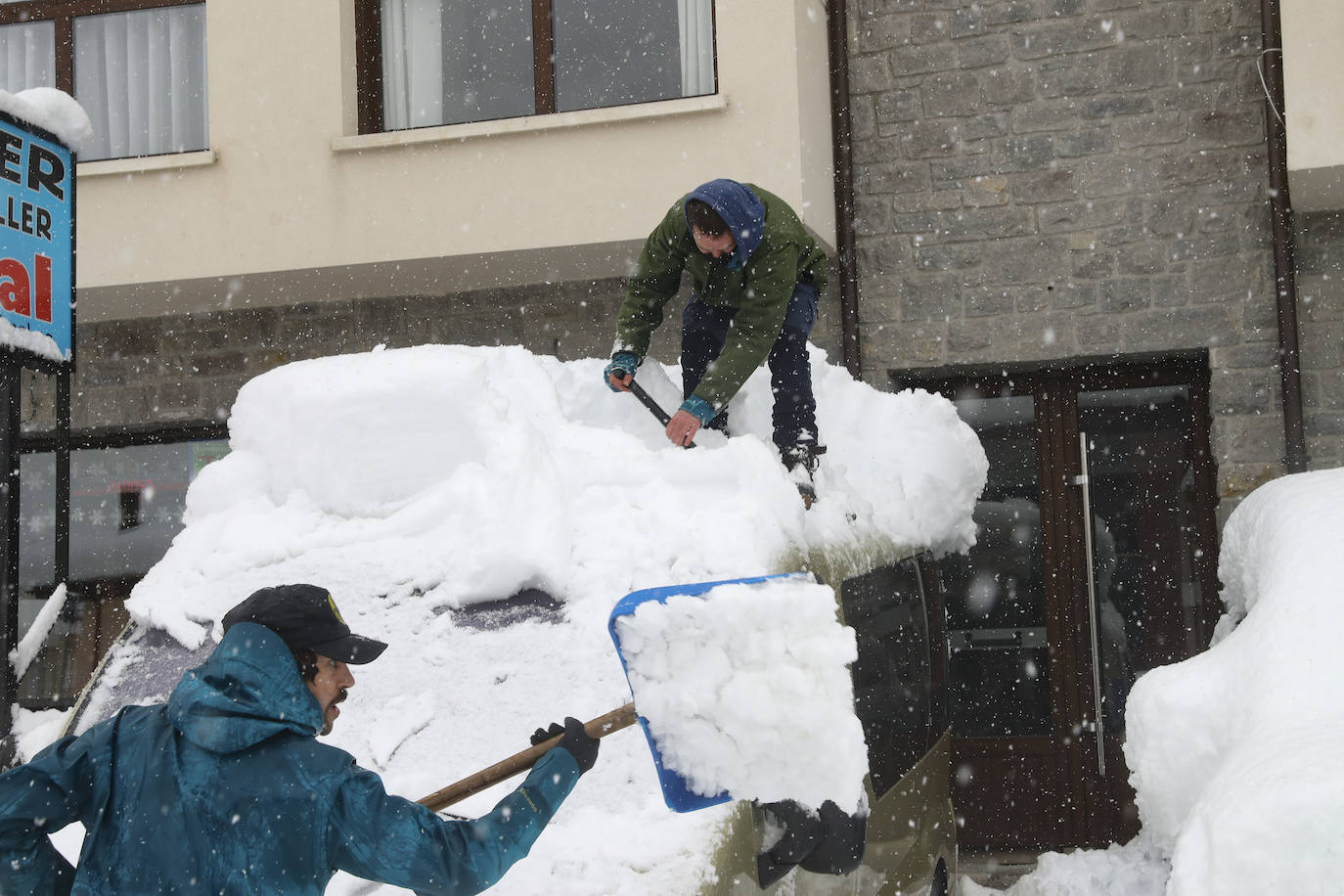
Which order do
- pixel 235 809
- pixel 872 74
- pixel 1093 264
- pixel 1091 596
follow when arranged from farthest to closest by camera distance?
1. pixel 872 74
2. pixel 1091 596
3. pixel 1093 264
4. pixel 235 809

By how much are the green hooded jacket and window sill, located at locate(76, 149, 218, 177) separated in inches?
128

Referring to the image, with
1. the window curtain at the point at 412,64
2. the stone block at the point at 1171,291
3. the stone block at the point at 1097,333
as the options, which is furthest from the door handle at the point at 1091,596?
the window curtain at the point at 412,64

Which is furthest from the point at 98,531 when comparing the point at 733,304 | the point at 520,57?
the point at 733,304

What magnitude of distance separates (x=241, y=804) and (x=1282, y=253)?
236 inches

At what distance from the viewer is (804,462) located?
3922mm

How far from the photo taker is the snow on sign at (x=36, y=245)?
4293mm

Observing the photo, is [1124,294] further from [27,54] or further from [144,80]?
[27,54]

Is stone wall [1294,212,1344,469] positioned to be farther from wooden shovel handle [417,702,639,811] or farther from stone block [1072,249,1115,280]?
wooden shovel handle [417,702,639,811]

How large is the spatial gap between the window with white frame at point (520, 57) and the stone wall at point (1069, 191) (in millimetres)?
1073

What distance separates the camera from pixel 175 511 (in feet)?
24.3

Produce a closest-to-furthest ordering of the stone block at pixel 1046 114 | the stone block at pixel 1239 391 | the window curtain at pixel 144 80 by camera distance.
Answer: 1. the stone block at pixel 1239 391
2. the stone block at pixel 1046 114
3. the window curtain at pixel 144 80

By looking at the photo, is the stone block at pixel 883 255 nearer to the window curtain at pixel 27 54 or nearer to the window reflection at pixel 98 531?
the window reflection at pixel 98 531

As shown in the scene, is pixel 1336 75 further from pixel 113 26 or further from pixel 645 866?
pixel 113 26

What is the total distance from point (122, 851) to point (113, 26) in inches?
278
